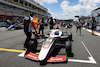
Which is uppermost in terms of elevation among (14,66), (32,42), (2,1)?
(2,1)

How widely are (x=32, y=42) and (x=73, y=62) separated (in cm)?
191

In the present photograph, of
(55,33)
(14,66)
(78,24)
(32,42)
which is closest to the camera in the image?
(14,66)

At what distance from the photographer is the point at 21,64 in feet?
9.96

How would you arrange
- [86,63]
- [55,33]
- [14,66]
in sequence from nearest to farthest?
[14,66] → [86,63] → [55,33]

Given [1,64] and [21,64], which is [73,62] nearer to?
[21,64]

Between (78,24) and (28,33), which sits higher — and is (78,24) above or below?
above

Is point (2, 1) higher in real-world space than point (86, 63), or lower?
higher

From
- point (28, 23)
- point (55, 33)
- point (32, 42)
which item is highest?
point (28, 23)

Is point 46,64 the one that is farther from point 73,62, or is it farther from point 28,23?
point 28,23

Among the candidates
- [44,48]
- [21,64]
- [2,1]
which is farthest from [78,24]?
[2,1]

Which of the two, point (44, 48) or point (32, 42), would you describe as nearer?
point (44, 48)

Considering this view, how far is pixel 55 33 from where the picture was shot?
5254 millimetres

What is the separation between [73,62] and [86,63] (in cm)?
45

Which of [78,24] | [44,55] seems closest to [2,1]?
[78,24]
